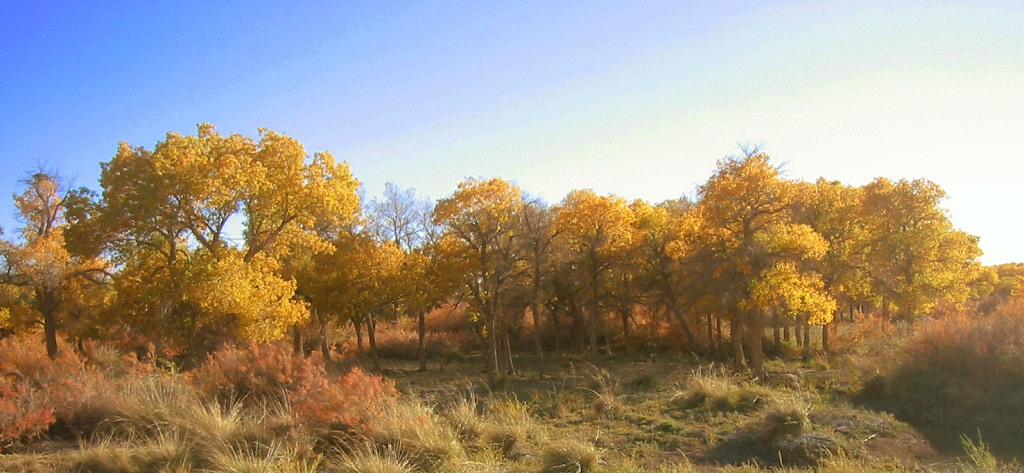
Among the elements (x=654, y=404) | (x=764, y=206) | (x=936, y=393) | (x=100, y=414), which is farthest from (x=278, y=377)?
(x=764, y=206)

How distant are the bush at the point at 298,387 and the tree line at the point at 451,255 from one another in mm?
8932

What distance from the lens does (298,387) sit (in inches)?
385

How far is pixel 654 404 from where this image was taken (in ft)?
42.9

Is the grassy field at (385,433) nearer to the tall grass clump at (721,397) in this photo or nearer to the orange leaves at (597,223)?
the tall grass clump at (721,397)

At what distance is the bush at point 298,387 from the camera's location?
8.62 metres

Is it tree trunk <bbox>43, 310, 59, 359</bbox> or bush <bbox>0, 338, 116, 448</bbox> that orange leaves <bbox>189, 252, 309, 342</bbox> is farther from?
bush <bbox>0, 338, 116, 448</bbox>

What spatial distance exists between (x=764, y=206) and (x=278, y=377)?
16828 millimetres

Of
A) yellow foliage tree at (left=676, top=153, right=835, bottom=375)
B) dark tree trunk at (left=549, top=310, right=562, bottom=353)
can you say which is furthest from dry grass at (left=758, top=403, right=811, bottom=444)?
dark tree trunk at (left=549, top=310, right=562, bottom=353)

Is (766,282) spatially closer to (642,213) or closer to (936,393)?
(936,393)

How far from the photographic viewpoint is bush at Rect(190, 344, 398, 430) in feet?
28.3

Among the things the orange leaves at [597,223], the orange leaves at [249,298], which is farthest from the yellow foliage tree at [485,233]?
the orange leaves at [249,298]

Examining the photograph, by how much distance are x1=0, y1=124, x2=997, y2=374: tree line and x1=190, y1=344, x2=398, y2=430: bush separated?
8932 mm

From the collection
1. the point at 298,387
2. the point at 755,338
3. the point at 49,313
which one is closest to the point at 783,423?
the point at 298,387

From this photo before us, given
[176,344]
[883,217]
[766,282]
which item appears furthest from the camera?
[883,217]
